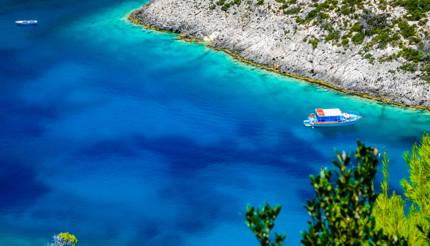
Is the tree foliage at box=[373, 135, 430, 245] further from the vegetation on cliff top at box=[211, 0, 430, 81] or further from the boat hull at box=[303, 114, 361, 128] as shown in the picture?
the vegetation on cliff top at box=[211, 0, 430, 81]

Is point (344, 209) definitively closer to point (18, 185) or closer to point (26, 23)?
point (18, 185)

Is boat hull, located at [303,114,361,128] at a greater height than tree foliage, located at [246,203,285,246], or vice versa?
tree foliage, located at [246,203,285,246]

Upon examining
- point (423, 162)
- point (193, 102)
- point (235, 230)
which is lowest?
point (235, 230)

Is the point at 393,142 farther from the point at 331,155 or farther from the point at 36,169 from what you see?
the point at 36,169

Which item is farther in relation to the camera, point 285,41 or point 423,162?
point 285,41

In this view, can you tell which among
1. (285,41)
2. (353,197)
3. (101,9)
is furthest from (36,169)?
(101,9)

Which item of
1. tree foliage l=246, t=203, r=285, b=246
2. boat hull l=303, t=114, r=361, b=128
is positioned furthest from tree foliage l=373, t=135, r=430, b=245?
boat hull l=303, t=114, r=361, b=128

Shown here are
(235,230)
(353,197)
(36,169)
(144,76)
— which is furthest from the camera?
(144,76)

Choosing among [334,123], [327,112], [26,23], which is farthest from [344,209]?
[26,23]
